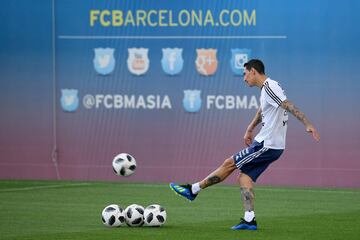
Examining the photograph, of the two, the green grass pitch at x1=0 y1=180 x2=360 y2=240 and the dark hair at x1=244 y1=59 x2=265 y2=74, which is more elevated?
the dark hair at x1=244 y1=59 x2=265 y2=74

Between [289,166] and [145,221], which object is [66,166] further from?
[145,221]

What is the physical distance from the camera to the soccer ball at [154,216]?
1180cm

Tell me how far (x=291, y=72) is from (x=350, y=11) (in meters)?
1.50

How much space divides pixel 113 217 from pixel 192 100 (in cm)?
790

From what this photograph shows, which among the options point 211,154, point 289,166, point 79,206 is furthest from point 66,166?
point 79,206

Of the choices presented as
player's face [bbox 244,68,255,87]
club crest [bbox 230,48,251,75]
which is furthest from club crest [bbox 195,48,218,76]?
player's face [bbox 244,68,255,87]

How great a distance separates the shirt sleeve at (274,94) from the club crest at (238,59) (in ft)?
24.3

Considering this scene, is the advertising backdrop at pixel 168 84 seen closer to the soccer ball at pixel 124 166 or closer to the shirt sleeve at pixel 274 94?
the soccer ball at pixel 124 166

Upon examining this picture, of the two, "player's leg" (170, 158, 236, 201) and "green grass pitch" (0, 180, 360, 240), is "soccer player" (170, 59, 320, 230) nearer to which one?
"player's leg" (170, 158, 236, 201)

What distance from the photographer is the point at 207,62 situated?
19422mm

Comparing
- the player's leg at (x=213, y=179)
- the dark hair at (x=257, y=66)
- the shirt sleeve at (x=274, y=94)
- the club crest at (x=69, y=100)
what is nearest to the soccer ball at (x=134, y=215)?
the player's leg at (x=213, y=179)

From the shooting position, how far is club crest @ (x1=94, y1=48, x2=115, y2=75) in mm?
20031

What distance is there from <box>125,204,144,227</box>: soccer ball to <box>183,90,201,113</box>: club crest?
7.77 m

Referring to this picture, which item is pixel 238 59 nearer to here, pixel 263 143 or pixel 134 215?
pixel 263 143
